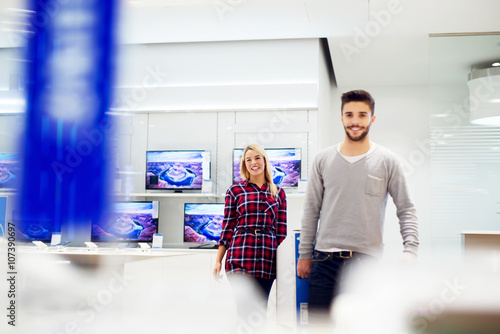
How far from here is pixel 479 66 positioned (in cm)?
457

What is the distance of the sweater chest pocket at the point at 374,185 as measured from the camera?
6.82ft

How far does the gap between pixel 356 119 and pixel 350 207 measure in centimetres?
37

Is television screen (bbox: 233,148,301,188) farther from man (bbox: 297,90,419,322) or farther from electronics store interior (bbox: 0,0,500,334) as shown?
man (bbox: 297,90,419,322)

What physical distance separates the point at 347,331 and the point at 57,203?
105 cm

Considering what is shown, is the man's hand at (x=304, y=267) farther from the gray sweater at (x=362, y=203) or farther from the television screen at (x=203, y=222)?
the television screen at (x=203, y=222)

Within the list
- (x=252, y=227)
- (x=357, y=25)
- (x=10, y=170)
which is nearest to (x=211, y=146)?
(x=357, y=25)

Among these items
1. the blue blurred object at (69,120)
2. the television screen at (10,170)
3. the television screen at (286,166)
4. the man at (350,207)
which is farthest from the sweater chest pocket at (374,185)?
the television screen at (286,166)

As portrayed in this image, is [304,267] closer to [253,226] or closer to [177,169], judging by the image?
[253,226]

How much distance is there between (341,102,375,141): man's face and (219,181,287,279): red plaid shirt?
79 cm

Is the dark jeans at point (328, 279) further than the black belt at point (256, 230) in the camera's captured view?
No

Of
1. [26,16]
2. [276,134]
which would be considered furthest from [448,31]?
[26,16]

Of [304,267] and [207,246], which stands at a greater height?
[304,267]

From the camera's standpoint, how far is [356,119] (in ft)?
6.97

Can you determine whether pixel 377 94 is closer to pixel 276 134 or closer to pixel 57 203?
pixel 276 134
